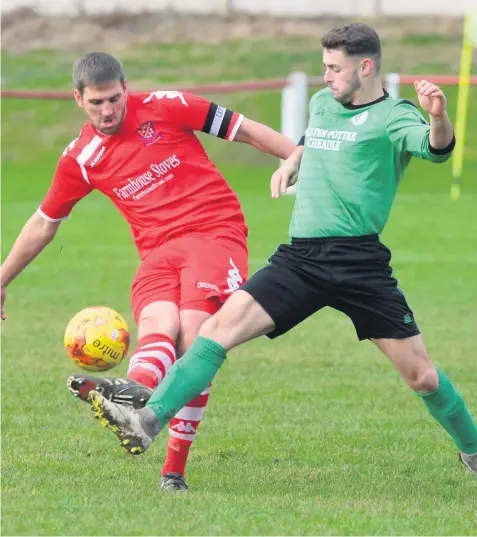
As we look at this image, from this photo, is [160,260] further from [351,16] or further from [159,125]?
[351,16]

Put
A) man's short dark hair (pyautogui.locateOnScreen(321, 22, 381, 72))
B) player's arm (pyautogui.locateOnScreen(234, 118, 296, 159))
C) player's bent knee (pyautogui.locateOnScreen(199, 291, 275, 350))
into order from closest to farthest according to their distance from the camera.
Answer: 1. player's bent knee (pyautogui.locateOnScreen(199, 291, 275, 350))
2. man's short dark hair (pyautogui.locateOnScreen(321, 22, 381, 72))
3. player's arm (pyautogui.locateOnScreen(234, 118, 296, 159))

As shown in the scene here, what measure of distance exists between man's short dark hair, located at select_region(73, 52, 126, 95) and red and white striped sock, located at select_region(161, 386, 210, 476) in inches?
60.8

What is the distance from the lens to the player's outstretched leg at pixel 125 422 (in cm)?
529

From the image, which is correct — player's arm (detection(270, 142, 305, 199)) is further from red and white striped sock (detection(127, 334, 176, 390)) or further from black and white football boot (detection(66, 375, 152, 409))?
black and white football boot (detection(66, 375, 152, 409))

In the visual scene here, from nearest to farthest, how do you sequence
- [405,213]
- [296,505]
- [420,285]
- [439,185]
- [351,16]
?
[296,505] → [420,285] → [405,213] → [439,185] → [351,16]

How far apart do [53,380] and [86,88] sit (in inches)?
129

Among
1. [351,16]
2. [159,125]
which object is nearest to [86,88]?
[159,125]

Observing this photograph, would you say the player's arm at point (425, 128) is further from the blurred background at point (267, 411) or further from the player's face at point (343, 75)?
the blurred background at point (267, 411)

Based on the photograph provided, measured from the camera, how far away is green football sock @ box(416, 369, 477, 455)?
6.02 metres

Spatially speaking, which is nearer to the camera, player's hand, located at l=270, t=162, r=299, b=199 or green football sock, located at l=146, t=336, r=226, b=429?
green football sock, located at l=146, t=336, r=226, b=429

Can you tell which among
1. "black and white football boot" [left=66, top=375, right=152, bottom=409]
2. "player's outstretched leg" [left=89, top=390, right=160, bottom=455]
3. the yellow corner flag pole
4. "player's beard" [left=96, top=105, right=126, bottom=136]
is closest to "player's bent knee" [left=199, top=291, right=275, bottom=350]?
"black and white football boot" [left=66, top=375, right=152, bottom=409]

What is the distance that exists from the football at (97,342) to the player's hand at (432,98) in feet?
6.27

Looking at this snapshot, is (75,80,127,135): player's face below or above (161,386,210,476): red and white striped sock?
above

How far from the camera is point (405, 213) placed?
780 inches
